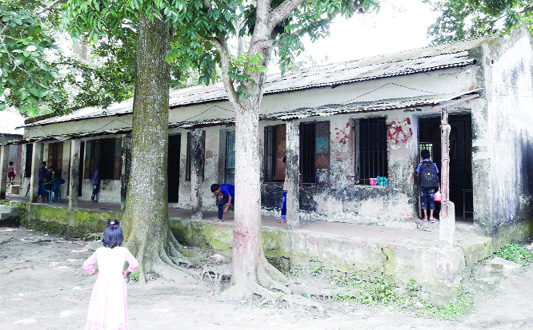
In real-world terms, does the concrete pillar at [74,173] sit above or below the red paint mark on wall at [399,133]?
below

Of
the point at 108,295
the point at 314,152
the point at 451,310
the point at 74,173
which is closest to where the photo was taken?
the point at 108,295

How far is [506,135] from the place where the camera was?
8.44 m

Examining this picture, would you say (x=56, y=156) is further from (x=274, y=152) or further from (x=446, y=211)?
(x=446, y=211)

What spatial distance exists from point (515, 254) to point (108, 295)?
761 centimetres

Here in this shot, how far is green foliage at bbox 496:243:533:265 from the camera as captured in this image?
7602 millimetres

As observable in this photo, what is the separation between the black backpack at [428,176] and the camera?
7.72 m

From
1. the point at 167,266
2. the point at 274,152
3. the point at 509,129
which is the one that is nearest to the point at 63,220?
the point at 167,266

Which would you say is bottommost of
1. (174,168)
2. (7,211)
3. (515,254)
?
(515,254)

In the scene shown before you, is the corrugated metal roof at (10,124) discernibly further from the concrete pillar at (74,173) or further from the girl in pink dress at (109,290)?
the girl in pink dress at (109,290)

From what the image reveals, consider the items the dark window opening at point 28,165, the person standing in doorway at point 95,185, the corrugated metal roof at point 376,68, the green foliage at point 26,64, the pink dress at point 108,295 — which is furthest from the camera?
the dark window opening at point 28,165

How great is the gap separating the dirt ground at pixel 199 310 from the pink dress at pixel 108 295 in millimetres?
1356

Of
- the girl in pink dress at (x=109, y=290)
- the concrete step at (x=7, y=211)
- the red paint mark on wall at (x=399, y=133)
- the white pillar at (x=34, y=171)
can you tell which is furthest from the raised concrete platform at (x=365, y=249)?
the concrete step at (x=7, y=211)

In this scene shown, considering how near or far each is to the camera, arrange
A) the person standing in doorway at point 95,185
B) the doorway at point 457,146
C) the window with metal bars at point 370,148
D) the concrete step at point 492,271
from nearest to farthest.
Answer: the concrete step at point 492,271 < the window with metal bars at point 370,148 < the doorway at point 457,146 < the person standing in doorway at point 95,185

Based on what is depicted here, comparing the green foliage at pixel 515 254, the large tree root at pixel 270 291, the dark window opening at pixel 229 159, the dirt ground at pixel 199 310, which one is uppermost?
the dark window opening at pixel 229 159
